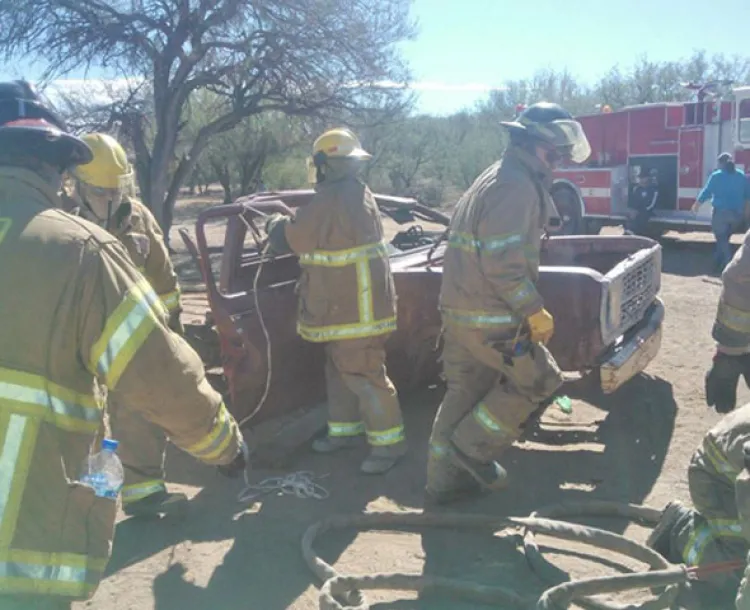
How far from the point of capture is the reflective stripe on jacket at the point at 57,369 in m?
1.99

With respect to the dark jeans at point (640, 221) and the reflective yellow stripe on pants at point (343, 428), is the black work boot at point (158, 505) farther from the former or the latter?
the dark jeans at point (640, 221)

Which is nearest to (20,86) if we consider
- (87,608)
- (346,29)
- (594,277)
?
(87,608)

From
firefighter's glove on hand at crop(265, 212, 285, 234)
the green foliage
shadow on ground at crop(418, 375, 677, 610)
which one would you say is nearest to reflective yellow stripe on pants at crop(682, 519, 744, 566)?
shadow on ground at crop(418, 375, 677, 610)

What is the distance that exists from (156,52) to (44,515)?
44.1 feet

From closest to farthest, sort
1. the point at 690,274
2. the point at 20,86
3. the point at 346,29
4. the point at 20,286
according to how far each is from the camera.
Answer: the point at 20,286, the point at 20,86, the point at 690,274, the point at 346,29

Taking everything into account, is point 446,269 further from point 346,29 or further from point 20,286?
point 346,29

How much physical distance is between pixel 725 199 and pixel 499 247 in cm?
931

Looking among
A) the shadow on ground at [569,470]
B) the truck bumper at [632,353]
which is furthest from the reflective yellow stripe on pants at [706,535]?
the truck bumper at [632,353]

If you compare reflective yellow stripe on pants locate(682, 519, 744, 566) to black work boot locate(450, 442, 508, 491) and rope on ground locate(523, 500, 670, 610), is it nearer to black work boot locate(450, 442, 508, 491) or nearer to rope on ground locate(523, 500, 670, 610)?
rope on ground locate(523, 500, 670, 610)

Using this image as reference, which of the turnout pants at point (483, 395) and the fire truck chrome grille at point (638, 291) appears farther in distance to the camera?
the fire truck chrome grille at point (638, 291)

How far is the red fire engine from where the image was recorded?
13609 mm

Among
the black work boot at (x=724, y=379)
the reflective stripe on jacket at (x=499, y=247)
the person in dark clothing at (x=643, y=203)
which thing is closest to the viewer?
the reflective stripe on jacket at (x=499, y=247)

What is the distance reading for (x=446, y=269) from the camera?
4.34m

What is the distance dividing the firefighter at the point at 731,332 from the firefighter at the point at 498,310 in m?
0.95
